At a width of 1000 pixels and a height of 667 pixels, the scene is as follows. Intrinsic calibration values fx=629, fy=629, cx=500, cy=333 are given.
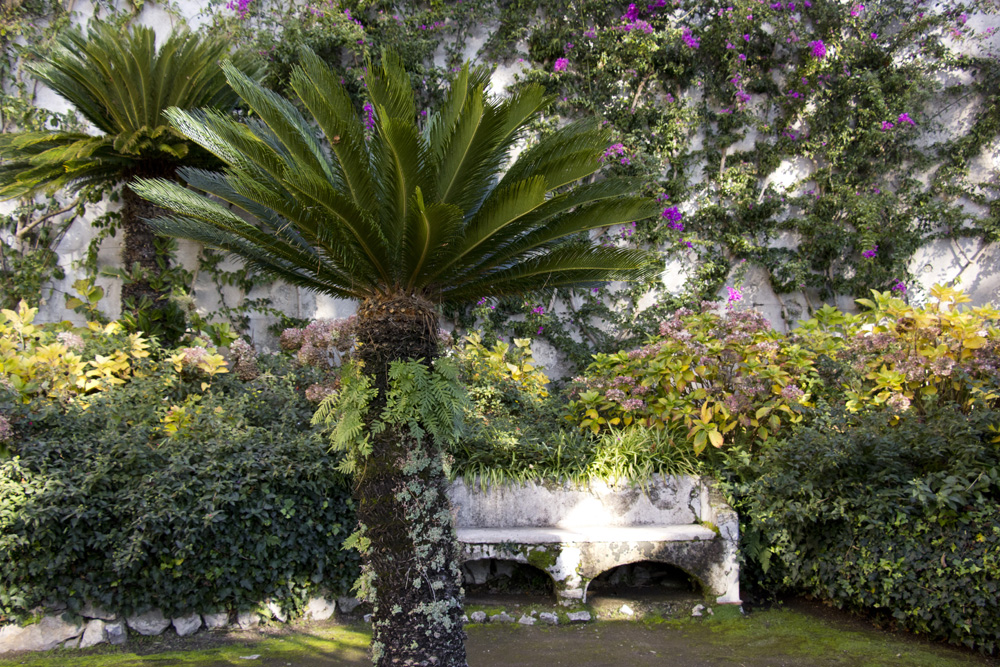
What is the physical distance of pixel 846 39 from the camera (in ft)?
25.0

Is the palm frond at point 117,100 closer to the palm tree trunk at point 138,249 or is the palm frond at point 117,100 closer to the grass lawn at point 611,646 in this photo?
the palm tree trunk at point 138,249

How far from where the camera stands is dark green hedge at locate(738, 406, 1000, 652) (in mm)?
3348

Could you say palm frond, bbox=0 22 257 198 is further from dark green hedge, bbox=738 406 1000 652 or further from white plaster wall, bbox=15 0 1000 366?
dark green hedge, bbox=738 406 1000 652

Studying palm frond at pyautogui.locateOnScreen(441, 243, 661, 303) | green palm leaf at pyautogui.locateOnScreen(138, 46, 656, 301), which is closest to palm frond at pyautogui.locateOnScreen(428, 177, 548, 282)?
green palm leaf at pyautogui.locateOnScreen(138, 46, 656, 301)

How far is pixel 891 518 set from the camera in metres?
3.64

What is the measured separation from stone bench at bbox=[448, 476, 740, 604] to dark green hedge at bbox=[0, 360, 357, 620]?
3.13ft

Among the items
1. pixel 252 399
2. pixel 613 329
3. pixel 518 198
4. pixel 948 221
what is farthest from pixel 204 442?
pixel 948 221

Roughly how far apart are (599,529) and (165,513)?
9.24 ft

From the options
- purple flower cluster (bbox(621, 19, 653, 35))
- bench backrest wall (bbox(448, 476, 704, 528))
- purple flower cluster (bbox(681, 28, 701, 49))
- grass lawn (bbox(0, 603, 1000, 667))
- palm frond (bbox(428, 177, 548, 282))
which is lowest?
grass lawn (bbox(0, 603, 1000, 667))

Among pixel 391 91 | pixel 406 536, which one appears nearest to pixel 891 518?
pixel 406 536

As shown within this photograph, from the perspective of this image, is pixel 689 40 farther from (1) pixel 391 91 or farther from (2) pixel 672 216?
(1) pixel 391 91

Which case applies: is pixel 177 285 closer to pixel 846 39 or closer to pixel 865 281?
pixel 865 281

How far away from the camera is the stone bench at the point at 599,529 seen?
422 cm

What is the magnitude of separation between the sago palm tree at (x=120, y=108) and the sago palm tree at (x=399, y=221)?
3.01 metres
